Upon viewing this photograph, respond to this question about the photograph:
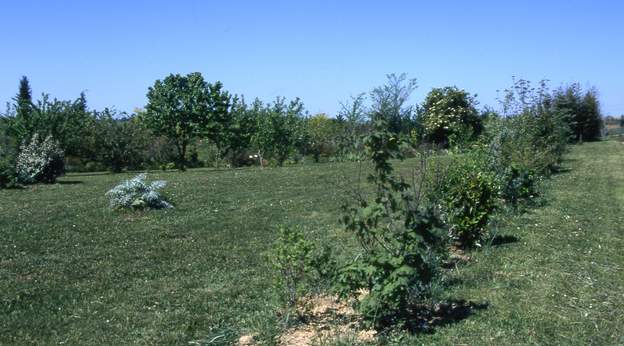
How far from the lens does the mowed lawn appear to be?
5.56 meters

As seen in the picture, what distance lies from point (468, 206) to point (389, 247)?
3.11 meters

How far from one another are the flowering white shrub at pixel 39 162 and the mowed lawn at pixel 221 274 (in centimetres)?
783

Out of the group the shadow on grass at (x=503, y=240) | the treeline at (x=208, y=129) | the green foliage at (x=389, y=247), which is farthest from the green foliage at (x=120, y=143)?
the green foliage at (x=389, y=247)

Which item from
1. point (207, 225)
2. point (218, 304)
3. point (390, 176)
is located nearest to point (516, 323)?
point (390, 176)

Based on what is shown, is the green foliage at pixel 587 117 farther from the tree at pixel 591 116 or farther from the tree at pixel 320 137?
the tree at pixel 320 137

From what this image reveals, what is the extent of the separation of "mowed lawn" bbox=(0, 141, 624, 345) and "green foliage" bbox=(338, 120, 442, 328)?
0.35 meters

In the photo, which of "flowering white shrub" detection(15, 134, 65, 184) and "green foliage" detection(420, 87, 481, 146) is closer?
"flowering white shrub" detection(15, 134, 65, 184)

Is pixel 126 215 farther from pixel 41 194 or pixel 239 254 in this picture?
pixel 41 194

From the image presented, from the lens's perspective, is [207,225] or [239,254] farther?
[207,225]

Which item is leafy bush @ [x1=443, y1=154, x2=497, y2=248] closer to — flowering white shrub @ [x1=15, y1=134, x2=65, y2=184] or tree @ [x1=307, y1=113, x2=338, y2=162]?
flowering white shrub @ [x1=15, y1=134, x2=65, y2=184]

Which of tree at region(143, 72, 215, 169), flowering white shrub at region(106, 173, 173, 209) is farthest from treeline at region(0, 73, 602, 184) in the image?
flowering white shrub at region(106, 173, 173, 209)

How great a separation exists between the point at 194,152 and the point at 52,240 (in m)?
27.8

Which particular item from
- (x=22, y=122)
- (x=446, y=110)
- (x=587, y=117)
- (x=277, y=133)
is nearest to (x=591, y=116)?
(x=587, y=117)

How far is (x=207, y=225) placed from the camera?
11227 millimetres
